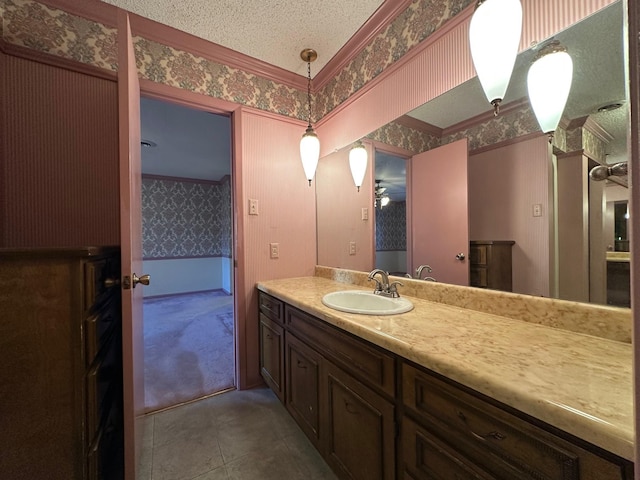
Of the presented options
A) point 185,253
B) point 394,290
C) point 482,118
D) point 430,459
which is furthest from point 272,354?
point 185,253

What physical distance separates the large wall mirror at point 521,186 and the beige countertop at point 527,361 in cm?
23

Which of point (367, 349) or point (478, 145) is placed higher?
point (478, 145)

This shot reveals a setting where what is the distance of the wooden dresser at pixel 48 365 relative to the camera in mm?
714

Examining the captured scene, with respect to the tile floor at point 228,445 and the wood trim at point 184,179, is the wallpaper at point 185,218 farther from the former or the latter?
the tile floor at point 228,445

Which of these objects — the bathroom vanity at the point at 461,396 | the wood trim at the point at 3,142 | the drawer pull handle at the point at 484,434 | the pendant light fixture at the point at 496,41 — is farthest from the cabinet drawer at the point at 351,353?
the wood trim at the point at 3,142

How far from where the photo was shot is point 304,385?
52.7 inches

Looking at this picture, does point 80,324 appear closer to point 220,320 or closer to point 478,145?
point 478,145

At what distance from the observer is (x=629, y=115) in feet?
1.09

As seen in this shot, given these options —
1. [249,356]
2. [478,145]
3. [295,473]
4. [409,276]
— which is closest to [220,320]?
[249,356]

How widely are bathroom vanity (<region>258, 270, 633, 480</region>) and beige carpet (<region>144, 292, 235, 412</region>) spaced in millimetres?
1144

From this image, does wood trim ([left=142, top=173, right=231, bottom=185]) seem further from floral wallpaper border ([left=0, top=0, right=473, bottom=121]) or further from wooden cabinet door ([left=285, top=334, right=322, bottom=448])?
wooden cabinet door ([left=285, top=334, right=322, bottom=448])

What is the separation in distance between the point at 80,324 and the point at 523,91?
1.75 m

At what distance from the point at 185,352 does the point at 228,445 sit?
57.6 inches

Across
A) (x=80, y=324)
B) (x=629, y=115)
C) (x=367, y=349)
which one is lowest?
(x=367, y=349)
